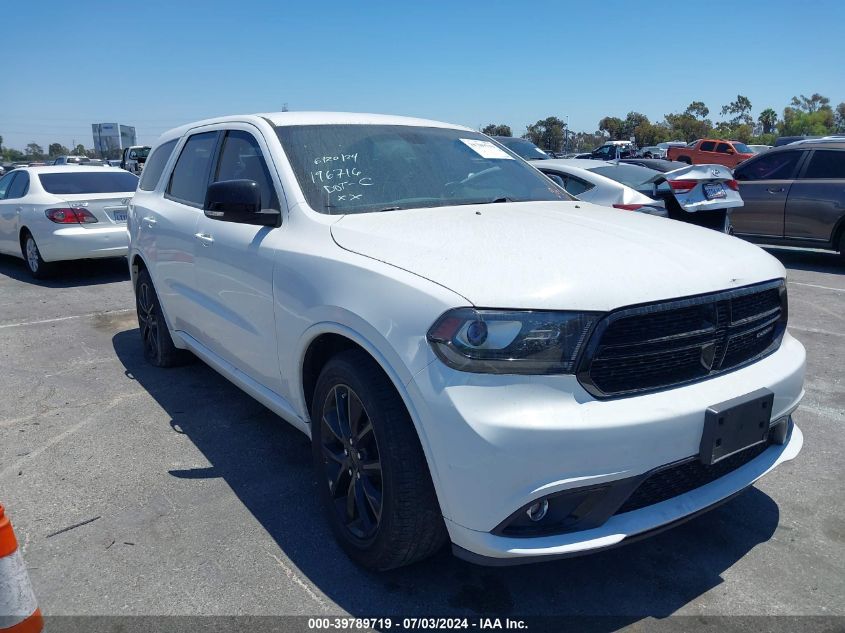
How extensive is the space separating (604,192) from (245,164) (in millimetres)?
4717

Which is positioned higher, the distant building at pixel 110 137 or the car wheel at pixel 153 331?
the distant building at pixel 110 137

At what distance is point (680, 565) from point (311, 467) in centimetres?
191

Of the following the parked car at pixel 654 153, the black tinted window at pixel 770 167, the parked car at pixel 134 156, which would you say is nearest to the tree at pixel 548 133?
the parked car at pixel 654 153

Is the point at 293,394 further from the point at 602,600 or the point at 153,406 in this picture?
the point at 153,406

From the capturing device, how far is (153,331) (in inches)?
209

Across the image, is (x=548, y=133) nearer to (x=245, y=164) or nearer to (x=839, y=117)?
(x=839, y=117)

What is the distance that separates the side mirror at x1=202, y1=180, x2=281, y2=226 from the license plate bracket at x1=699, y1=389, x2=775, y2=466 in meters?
2.08

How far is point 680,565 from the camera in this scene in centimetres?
277

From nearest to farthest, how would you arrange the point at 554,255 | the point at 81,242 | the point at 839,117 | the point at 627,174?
1. the point at 554,255
2. the point at 627,174
3. the point at 81,242
4. the point at 839,117

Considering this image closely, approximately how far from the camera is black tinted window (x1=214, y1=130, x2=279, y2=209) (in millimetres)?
3401

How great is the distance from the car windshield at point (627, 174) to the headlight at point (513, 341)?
19.7 ft

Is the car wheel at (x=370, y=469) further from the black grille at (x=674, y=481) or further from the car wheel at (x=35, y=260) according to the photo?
the car wheel at (x=35, y=260)

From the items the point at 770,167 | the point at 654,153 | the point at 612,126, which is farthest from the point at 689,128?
the point at 770,167

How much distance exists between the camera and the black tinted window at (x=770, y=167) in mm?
10062
